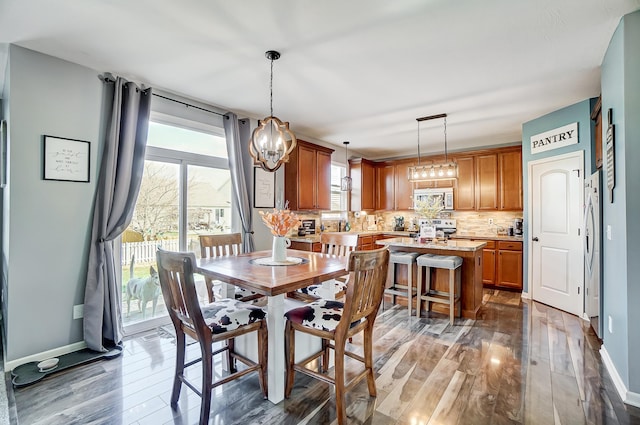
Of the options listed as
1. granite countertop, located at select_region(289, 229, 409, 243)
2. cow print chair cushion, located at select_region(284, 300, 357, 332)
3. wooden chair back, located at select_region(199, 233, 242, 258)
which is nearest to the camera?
cow print chair cushion, located at select_region(284, 300, 357, 332)

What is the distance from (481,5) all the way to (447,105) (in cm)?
190

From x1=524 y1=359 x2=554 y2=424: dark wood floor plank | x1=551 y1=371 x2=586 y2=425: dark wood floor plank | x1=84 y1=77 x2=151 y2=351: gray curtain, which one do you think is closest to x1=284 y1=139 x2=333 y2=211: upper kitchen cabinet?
x1=84 y1=77 x2=151 y2=351: gray curtain

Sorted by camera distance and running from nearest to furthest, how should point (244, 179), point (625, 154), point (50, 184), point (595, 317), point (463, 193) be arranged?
point (625, 154) → point (50, 184) → point (595, 317) → point (244, 179) → point (463, 193)

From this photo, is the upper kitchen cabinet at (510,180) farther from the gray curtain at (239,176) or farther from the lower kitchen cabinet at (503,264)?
the gray curtain at (239,176)

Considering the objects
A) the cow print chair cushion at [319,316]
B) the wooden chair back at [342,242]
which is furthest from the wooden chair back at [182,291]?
the wooden chair back at [342,242]

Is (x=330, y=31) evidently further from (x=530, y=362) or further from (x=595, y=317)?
(x=595, y=317)

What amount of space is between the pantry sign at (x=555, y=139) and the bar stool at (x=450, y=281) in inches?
82.9

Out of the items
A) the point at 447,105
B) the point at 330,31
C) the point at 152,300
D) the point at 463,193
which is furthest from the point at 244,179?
the point at 463,193

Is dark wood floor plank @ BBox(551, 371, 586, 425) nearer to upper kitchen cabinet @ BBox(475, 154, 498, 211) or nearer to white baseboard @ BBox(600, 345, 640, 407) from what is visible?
white baseboard @ BBox(600, 345, 640, 407)

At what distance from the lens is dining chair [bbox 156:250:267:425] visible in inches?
69.3

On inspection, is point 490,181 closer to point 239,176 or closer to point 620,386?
point 620,386

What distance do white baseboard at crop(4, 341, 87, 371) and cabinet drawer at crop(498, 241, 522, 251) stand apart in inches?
228

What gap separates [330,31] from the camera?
228 centimetres

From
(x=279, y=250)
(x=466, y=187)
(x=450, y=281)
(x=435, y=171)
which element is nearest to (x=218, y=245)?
(x=279, y=250)
